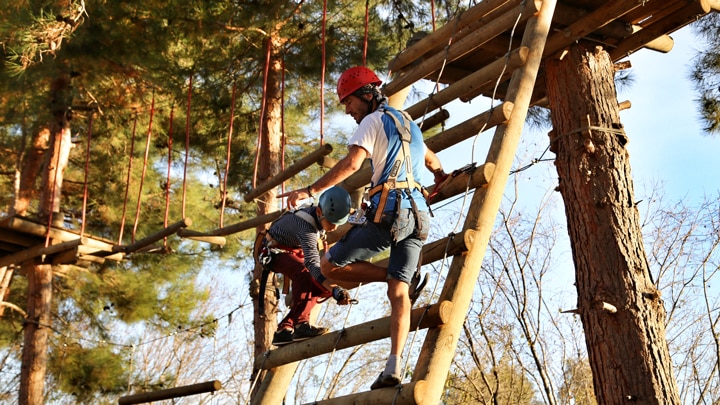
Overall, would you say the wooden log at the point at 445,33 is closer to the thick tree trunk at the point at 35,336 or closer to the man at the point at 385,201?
the man at the point at 385,201

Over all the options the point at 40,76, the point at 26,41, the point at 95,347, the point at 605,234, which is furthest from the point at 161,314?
the point at 605,234

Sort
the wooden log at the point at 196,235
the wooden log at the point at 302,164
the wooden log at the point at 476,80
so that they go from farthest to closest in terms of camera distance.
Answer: the wooden log at the point at 196,235 < the wooden log at the point at 302,164 < the wooden log at the point at 476,80

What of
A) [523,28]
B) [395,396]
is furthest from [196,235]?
[395,396]

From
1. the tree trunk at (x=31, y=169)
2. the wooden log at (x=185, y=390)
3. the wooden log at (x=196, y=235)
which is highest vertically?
the tree trunk at (x=31, y=169)

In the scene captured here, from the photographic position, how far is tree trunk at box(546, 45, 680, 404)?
4.98 meters

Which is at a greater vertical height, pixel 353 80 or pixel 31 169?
pixel 31 169

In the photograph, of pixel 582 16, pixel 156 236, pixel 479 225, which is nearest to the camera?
pixel 479 225

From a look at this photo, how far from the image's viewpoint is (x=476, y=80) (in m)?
4.63

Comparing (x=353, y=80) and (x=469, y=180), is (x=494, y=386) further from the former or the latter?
(x=353, y=80)

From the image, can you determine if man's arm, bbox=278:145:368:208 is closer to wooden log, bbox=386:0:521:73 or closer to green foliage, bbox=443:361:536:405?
wooden log, bbox=386:0:521:73

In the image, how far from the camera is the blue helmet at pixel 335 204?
3.98 m

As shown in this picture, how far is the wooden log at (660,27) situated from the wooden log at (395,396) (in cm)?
340

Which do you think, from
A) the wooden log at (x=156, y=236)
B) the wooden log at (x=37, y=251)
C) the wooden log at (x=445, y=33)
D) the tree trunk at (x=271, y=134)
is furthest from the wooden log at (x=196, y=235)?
the wooden log at (x=445, y=33)

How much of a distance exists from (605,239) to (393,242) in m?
2.05
